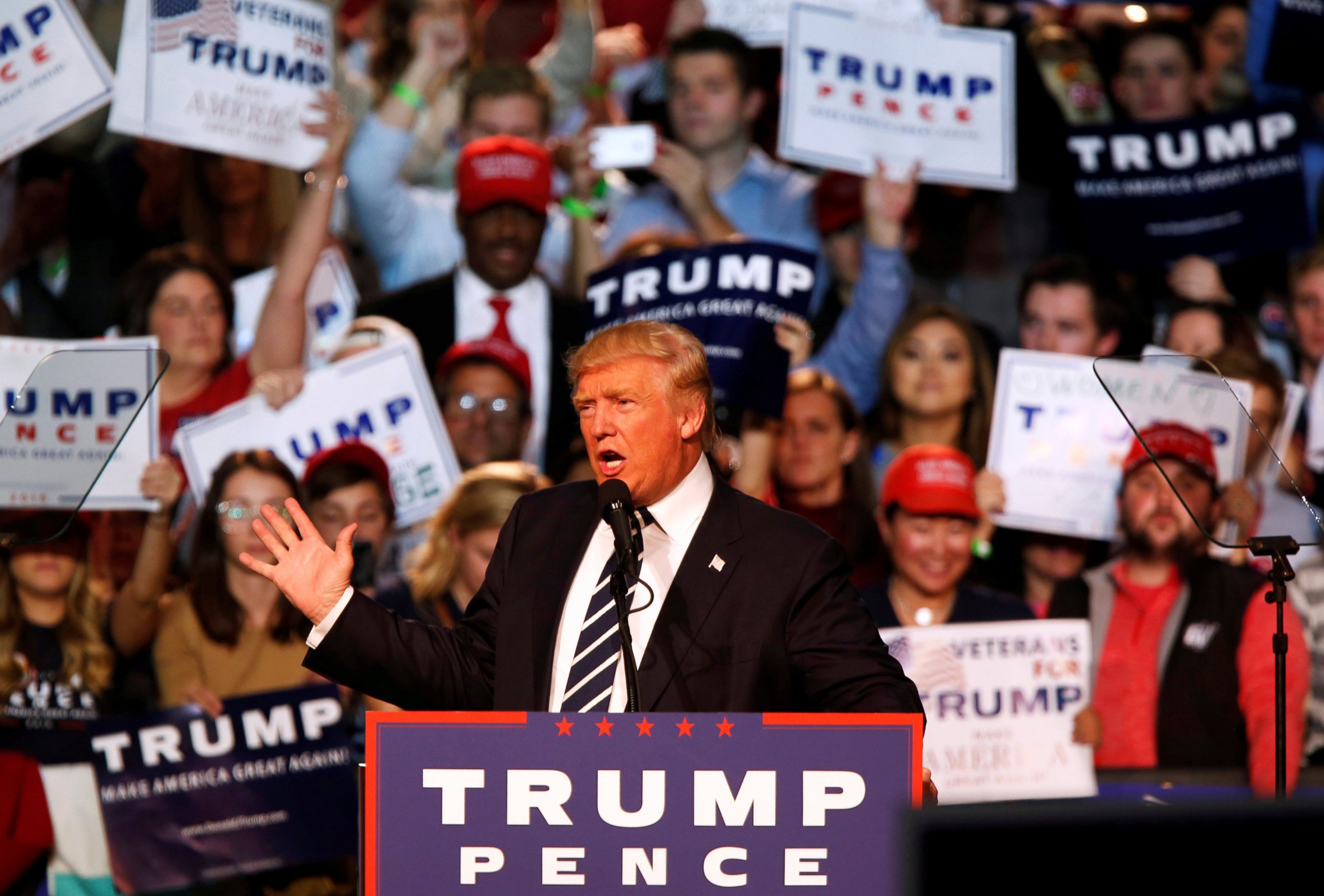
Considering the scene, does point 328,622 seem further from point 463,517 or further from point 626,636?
point 463,517

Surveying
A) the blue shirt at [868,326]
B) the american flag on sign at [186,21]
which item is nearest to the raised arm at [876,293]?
the blue shirt at [868,326]

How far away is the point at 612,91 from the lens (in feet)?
20.6

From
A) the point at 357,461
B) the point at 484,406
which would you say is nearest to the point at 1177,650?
the point at 484,406

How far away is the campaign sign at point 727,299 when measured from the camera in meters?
4.88

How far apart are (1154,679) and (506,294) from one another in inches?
94.7

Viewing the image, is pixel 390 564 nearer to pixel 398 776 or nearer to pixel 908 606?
pixel 908 606

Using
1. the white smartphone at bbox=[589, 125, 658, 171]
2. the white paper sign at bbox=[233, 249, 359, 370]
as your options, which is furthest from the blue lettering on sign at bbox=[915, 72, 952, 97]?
the white paper sign at bbox=[233, 249, 359, 370]

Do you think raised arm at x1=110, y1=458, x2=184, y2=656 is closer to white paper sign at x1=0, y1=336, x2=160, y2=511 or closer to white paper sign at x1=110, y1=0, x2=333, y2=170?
white paper sign at x1=0, y1=336, x2=160, y2=511

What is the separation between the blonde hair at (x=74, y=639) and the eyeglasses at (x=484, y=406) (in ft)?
3.98

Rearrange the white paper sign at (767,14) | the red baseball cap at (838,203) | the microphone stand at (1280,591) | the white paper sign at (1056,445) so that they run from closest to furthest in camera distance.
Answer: the microphone stand at (1280,591) → the white paper sign at (1056,445) → the red baseball cap at (838,203) → the white paper sign at (767,14)

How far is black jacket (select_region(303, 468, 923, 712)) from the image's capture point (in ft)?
8.15

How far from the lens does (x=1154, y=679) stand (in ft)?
15.6

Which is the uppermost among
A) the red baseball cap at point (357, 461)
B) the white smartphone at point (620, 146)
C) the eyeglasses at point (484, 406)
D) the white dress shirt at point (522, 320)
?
the white smartphone at point (620, 146)

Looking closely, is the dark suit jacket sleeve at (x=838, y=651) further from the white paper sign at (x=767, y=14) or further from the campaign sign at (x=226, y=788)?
the white paper sign at (x=767, y=14)
